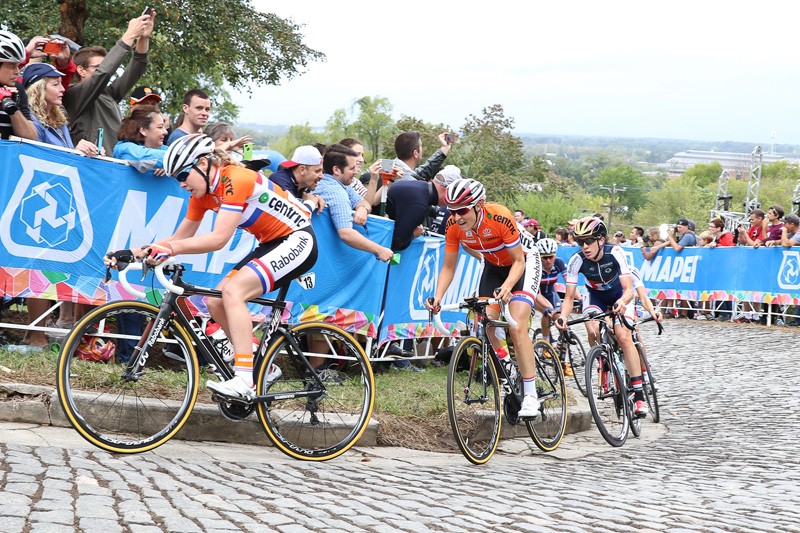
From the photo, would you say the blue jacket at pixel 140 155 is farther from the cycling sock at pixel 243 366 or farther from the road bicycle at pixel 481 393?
the road bicycle at pixel 481 393

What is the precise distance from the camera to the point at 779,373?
14312 mm

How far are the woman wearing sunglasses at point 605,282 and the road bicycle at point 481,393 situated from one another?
1.69 m

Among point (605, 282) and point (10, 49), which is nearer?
point (10, 49)

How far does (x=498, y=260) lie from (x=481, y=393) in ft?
4.09

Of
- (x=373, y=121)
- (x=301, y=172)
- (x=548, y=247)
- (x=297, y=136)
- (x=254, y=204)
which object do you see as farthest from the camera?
(x=297, y=136)

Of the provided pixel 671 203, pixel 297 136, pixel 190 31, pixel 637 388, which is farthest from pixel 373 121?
pixel 637 388

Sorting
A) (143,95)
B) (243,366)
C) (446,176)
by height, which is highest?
(143,95)

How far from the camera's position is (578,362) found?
15.5m

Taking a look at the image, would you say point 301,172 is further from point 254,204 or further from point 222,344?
point 222,344

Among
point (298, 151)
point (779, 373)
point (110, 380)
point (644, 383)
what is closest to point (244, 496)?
point (110, 380)

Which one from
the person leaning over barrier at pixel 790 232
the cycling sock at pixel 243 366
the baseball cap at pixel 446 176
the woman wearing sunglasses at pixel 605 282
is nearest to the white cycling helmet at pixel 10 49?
the cycling sock at pixel 243 366

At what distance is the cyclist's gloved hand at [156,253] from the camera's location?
6012 millimetres

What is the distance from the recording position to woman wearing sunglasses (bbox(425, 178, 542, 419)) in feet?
26.3

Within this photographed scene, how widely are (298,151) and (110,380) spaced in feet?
8.67
